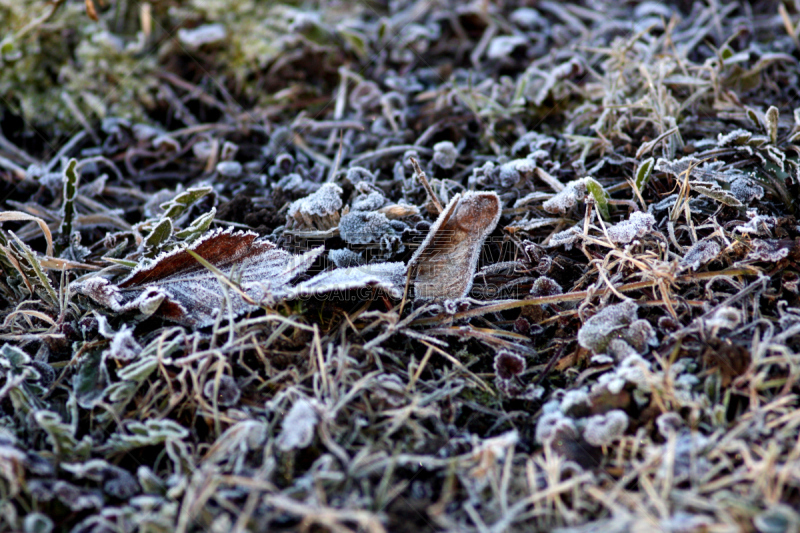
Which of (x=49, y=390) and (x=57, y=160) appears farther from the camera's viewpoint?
(x=57, y=160)

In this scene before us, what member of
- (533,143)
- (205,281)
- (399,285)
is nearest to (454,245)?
(399,285)

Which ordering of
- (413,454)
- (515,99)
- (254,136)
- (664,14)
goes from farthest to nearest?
(664,14), (254,136), (515,99), (413,454)

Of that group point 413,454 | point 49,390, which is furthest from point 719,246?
point 49,390

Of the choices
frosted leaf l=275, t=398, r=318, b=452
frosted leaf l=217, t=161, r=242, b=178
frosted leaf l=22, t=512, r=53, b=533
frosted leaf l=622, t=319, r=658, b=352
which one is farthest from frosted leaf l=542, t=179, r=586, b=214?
frosted leaf l=22, t=512, r=53, b=533

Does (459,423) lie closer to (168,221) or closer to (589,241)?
(589,241)

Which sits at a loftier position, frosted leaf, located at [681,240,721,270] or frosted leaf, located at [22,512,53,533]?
frosted leaf, located at [681,240,721,270]

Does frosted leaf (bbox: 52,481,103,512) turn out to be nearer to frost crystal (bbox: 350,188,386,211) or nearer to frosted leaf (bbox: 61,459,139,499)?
frosted leaf (bbox: 61,459,139,499)
